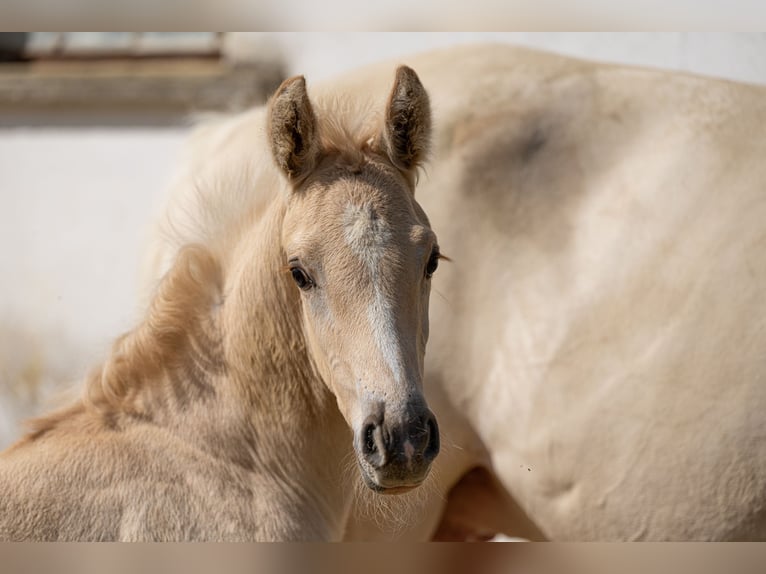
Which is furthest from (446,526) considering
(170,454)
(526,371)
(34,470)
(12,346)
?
(12,346)

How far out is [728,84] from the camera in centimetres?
360

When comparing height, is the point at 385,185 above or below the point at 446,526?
above

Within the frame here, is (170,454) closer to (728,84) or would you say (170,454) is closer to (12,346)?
(728,84)

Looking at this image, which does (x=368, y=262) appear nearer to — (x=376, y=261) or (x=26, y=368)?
(x=376, y=261)

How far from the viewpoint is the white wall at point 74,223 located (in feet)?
21.4

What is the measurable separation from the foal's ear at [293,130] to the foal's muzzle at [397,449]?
698 mm

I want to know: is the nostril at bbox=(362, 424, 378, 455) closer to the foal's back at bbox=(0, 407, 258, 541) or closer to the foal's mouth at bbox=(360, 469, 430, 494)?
the foal's mouth at bbox=(360, 469, 430, 494)

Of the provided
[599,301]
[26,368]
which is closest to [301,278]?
[599,301]

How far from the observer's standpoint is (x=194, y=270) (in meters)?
2.80

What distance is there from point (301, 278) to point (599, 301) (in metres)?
1.30
